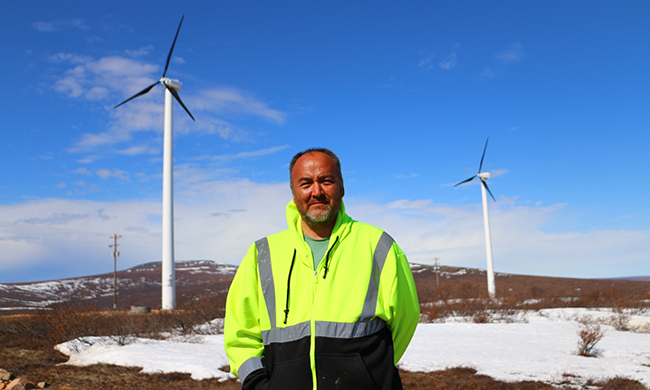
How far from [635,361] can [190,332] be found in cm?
1520

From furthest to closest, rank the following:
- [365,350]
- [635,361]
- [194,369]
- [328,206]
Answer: [635,361], [194,369], [328,206], [365,350]

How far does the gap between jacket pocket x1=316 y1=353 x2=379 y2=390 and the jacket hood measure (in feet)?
2.18

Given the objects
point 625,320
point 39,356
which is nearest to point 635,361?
point 625,320

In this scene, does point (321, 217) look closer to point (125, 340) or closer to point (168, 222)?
point (125, 340)

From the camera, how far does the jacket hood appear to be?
2.58 meters

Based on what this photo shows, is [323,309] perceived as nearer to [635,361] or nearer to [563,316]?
[635,361]

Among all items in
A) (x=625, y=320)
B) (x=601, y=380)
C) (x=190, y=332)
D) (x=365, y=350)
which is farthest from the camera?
(x=625, y=320)

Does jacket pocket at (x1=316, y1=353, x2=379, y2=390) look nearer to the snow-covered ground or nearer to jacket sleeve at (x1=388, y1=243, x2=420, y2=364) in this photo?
jacket sleeve at (x1=388, y1=243, x2=420, y2=364)

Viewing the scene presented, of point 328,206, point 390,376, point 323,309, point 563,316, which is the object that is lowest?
point 563,316

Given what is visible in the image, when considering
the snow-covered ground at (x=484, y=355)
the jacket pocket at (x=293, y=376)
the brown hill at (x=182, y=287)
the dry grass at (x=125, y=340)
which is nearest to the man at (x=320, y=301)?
the jacket pocket at (x=293, y=376)

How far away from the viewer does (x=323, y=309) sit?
2385mm

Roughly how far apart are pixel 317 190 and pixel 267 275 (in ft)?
2.00

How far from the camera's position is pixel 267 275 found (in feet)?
8.52

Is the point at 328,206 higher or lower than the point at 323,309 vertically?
higher
